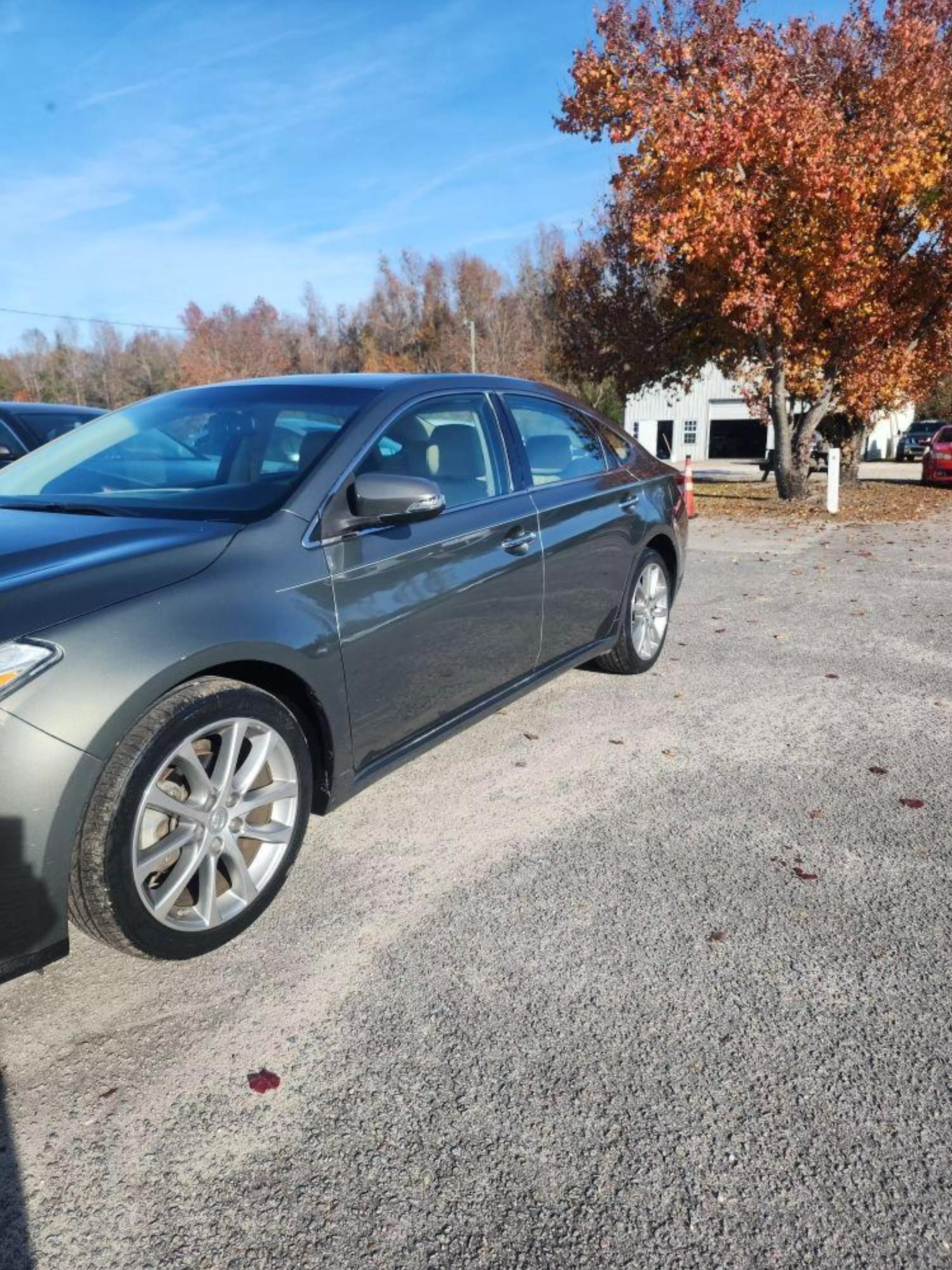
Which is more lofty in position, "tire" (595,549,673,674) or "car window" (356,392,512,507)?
"car window" (356,392,512,507)

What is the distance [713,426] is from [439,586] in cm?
4909

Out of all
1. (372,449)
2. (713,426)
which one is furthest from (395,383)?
(713,426)

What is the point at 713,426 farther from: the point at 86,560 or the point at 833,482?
the point at 86,560

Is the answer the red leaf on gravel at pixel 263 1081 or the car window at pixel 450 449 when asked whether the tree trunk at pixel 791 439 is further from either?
the red leaf on gravel at pixel 263 1081

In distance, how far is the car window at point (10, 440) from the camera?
7691mm

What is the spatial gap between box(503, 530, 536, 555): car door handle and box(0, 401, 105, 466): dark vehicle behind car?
515 centimetres

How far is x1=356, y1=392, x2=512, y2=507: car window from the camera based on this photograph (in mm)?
3453

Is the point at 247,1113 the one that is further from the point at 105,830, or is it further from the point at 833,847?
the point at 833,847

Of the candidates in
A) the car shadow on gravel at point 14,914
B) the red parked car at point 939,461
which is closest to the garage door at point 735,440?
the red parked car at point 939,461

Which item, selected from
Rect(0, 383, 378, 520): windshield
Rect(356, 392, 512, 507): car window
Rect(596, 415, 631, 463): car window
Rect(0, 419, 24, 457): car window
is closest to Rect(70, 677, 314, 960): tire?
Rect(0, 383, 378, 520): windshield

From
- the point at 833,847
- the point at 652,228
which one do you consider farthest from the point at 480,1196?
the point at 652,228

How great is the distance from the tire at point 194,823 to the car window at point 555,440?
1986 mm

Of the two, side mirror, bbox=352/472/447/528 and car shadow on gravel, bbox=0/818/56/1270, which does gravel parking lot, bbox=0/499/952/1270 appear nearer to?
car shadow on gravel, bbox=0/818/56/1270

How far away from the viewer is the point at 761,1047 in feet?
7.57
